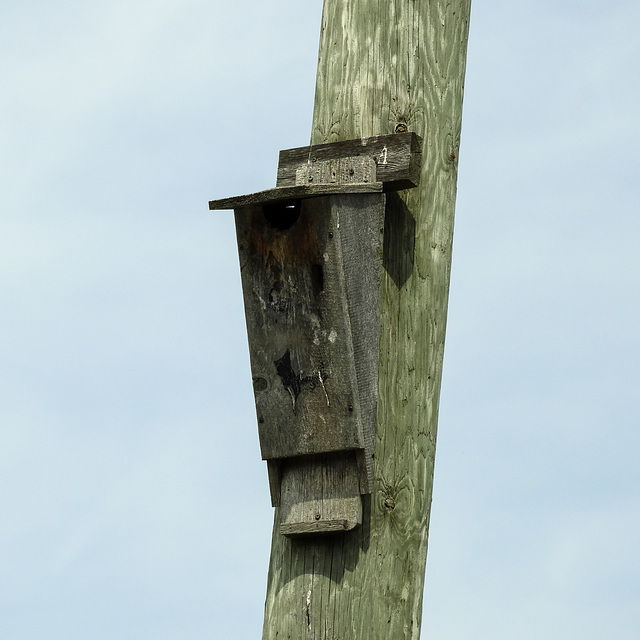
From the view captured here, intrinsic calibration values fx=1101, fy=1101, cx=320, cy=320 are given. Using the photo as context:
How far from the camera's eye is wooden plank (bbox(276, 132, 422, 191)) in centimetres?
378

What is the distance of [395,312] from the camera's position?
3.81 metres

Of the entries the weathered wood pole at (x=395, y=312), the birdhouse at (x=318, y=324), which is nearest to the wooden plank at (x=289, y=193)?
the birdhouse at (x=318, y=324)

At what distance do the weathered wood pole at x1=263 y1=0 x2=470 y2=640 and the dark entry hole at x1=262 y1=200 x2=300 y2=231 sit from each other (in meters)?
0.37

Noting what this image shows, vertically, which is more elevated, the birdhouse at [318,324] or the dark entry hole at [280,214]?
the dark entry hole at [280,214]

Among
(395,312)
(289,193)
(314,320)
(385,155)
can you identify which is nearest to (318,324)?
(314,320)

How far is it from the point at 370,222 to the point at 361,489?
0.90 m

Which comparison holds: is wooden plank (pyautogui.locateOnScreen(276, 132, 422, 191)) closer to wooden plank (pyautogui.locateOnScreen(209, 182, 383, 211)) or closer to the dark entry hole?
wooden plank (pyautogui.locateOnScreen(209, 182, 383, 211))

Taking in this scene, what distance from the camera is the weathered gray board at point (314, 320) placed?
11.9ft

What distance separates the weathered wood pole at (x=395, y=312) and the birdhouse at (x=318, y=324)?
0.28 ft

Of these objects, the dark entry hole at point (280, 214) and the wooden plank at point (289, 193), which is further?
the dark entry hole at point (280, 214)

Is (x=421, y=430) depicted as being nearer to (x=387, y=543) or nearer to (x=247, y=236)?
(x=387, y=543)

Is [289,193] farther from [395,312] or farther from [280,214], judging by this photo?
[395,312]

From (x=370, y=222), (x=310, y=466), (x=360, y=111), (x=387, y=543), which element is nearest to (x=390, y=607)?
(x=387, y=543)

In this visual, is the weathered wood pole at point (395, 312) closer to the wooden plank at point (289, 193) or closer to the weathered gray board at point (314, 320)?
the weathered gray board at point (314, 320)
